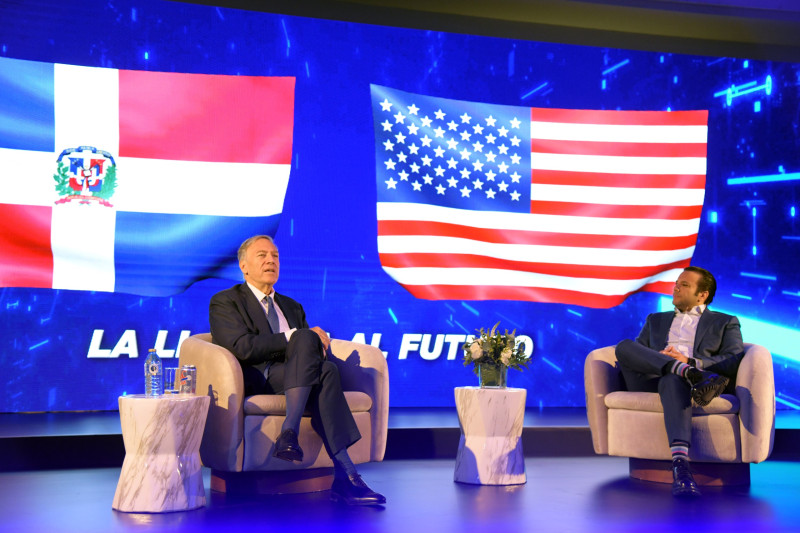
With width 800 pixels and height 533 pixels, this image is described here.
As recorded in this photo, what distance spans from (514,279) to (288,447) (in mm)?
2932

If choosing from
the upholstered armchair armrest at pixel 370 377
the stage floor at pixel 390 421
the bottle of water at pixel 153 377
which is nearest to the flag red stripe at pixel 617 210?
the stage floor at pixel 390 421

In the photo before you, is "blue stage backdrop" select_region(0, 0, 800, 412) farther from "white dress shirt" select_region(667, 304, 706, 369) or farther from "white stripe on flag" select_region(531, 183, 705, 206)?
"white dress shirt" select_region(667, 304, 706, 369)

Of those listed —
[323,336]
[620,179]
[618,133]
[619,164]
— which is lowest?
[323,336]

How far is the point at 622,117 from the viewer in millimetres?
6039

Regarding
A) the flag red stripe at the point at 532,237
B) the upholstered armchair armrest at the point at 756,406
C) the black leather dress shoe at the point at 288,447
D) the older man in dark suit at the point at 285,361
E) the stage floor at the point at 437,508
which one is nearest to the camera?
the stage floor at the point at 437,508

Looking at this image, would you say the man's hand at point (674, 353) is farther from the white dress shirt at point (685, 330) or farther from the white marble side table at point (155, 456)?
the white marble side table at point (155, 456)

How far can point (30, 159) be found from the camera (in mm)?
4977

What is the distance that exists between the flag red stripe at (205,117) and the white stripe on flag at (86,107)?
51mm

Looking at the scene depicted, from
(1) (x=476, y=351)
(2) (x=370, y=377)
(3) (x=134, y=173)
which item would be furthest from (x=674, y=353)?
(3) (x=134, y=173)

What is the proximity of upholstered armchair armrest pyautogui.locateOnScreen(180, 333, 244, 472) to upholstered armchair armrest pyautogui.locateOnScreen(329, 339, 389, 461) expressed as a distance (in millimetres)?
573

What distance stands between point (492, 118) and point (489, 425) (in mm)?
2687

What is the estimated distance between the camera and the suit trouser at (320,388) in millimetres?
3350

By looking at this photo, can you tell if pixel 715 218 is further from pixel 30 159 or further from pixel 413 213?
pixel 30 159

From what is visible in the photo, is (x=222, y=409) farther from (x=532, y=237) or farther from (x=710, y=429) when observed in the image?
(x=532, y=237)
